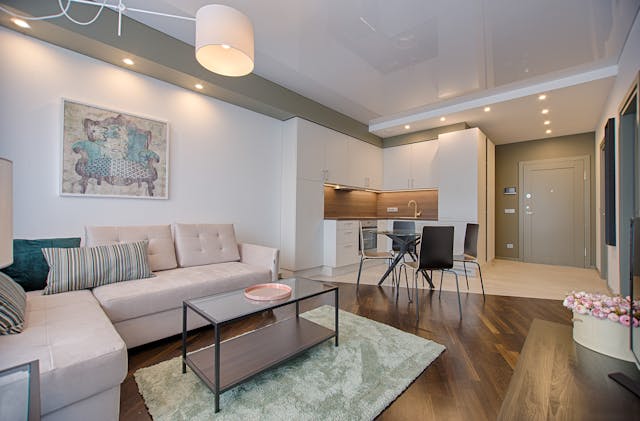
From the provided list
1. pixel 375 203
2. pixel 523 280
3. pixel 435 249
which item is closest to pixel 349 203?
pixel 375 203

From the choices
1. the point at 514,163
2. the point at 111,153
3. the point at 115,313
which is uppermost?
the point at 514,163

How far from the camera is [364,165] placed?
544 cm

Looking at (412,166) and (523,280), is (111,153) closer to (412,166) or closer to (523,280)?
(412,166)

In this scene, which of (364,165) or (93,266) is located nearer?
(93,266)

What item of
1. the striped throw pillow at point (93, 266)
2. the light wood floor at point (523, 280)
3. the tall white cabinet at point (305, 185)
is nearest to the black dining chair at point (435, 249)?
the light wood floor at point (523, 280)

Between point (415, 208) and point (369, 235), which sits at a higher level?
point (415, 208)

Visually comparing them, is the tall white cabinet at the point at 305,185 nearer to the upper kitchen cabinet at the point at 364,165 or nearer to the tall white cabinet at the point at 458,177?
the upper kitchen cabinet at the point at 364,165

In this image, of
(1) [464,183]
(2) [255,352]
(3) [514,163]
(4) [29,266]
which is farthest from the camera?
(3) [514,163]

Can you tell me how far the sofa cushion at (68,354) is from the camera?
1054 millimetres

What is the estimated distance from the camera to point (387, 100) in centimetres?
419

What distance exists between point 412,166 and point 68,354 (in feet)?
18.3

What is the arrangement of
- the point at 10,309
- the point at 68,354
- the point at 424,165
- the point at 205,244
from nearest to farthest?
the point at 68,354 → the point at 10,309 → the point at 205,244 → the point at 424,165

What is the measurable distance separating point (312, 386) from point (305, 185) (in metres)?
3.04

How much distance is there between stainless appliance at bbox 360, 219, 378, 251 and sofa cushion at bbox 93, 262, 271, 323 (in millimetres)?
2682
